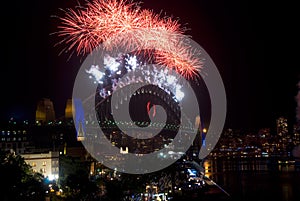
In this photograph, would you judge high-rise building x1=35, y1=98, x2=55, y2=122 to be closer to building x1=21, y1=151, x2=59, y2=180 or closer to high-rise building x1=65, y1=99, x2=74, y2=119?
high-rise building x1=65, y1=99, x2=74, y2=119

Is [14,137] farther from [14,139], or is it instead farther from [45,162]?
[45,162]

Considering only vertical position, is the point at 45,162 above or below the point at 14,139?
below

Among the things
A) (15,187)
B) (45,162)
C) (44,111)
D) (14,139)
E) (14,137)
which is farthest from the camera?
(44,111)

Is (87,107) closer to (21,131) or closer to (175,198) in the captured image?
(21,131)

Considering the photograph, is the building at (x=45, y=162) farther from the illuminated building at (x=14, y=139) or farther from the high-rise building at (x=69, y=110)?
the high-rise building at (x=69, y=110)

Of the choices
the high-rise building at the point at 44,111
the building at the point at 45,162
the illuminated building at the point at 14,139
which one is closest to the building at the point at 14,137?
the illuminated building at the point at 14,139

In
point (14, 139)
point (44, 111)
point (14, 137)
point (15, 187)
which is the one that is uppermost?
point (44, 111)

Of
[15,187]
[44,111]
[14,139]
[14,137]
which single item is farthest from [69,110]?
[15,187]

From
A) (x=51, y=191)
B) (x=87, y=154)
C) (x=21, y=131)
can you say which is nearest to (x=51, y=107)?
(x=21, y=131)
